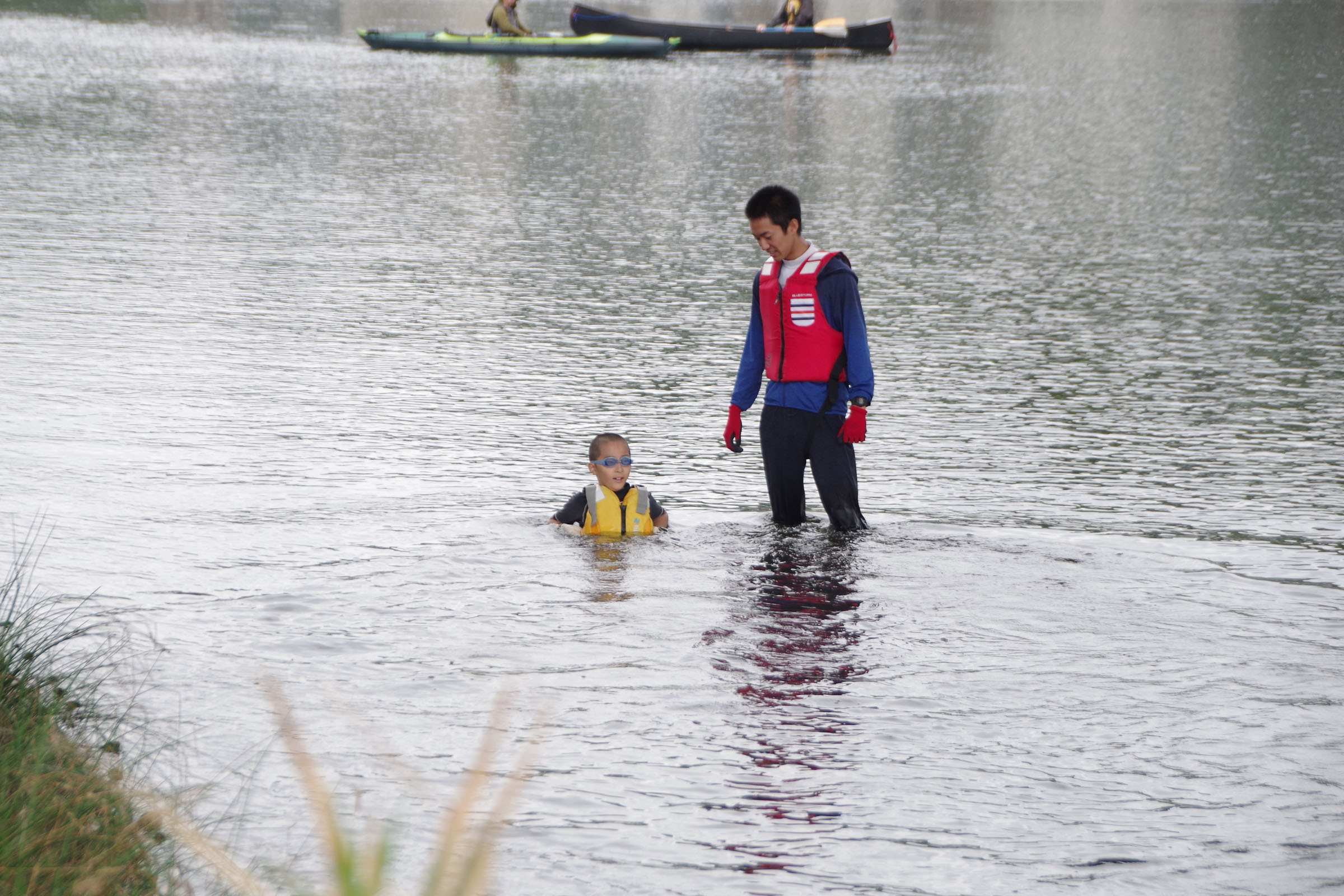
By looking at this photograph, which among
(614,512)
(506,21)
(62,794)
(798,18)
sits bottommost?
(614,512)

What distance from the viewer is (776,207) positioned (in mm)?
6750

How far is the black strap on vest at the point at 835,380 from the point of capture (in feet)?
23.2

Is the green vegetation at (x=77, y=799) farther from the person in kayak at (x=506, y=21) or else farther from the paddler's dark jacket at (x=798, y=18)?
the paddler's dark jacket at (x=798, y=18)

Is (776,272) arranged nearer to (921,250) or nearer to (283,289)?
(283,289)

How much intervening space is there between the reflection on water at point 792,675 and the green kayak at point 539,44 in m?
31.8

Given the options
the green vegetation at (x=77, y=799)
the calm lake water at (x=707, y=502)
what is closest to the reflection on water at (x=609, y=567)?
the calm lake water at (x=707, y=502)

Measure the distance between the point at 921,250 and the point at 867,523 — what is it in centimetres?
839

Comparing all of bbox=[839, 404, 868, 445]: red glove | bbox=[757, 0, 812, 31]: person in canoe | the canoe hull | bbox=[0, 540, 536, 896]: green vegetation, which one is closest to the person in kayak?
the canoe hull

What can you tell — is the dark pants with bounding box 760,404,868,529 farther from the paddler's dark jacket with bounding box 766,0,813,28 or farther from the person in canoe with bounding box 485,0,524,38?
the paddler's dark jacket with bounding box 766,0,813,28

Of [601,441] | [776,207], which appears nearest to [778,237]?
[776,207]

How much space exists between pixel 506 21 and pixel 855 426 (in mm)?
32529

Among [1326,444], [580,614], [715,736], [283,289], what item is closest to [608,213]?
[283,289]

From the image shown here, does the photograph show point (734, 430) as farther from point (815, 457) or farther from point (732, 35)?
point (732, 35)

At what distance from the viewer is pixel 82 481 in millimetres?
8016
